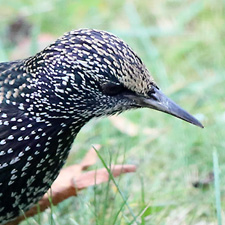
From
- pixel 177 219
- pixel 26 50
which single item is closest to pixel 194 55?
pixel 26 50

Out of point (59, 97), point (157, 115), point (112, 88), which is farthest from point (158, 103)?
point (157, 115)

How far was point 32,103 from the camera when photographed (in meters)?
2.81

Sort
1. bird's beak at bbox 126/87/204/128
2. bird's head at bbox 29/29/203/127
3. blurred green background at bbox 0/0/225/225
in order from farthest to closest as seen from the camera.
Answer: blurred green background at bbox 0/0/225/225, bird's beak at bbox 126/87/204/128, bird's head at bbox 29/29/203/127

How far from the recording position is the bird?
272cm

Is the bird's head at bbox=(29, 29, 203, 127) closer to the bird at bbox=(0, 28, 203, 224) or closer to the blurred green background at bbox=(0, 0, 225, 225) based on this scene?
the bird at bbox=(0, 28, 203, 224)

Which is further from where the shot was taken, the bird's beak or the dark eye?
the bird's beak

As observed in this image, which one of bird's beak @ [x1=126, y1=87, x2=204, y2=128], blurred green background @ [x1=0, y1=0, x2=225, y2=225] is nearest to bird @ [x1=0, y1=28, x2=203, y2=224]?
bird's beak @ [x1=126, y1=87, x2=204, y2=128]

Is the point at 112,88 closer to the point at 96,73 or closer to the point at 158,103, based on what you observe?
the point at 96,73

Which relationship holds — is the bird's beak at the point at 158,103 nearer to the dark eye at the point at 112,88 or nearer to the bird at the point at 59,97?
the bird at the point at 59,97

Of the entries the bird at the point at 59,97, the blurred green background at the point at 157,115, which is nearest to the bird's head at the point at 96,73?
the bird at the point at 59,97

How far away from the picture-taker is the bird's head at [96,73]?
A: 8.86ft

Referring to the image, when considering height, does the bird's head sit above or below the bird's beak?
above

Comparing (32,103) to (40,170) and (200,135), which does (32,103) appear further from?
(200,135)

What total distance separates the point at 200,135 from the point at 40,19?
2.17m
